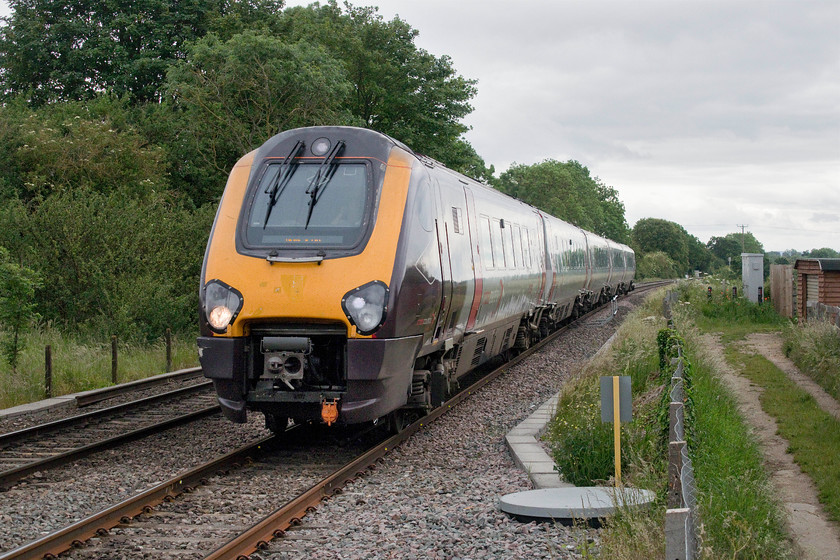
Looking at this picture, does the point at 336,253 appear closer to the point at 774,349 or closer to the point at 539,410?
the point at 539,410

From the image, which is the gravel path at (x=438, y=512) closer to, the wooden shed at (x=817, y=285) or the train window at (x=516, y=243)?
the train window at (x=516, y=243)

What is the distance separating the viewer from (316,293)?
8.06m

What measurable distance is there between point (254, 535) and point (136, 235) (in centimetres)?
1482

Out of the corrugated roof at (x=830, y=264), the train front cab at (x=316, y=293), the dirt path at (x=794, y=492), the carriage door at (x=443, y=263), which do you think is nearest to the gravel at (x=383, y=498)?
the train front cab at (x=316, y=293)

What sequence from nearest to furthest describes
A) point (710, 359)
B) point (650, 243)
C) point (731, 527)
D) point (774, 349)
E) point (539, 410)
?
point (731, 527)
point (539, 410)
point (710, 359)
point (774, 349)
point (650, 243)

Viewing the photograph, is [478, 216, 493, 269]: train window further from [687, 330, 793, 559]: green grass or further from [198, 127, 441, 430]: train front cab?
[687, 330, 793, 559]: green grass

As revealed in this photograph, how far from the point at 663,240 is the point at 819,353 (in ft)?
402

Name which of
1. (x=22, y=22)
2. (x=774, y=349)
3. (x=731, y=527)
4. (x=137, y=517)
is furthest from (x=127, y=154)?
(x=731, y=527)

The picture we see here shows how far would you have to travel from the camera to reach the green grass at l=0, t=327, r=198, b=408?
12.7m

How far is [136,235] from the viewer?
19.5 m

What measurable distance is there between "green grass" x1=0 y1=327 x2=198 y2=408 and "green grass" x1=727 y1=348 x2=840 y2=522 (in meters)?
10.2

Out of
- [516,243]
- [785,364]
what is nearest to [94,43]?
[516,243]

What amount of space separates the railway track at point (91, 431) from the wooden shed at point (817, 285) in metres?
14.1

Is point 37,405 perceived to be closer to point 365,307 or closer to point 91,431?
point 91,431
